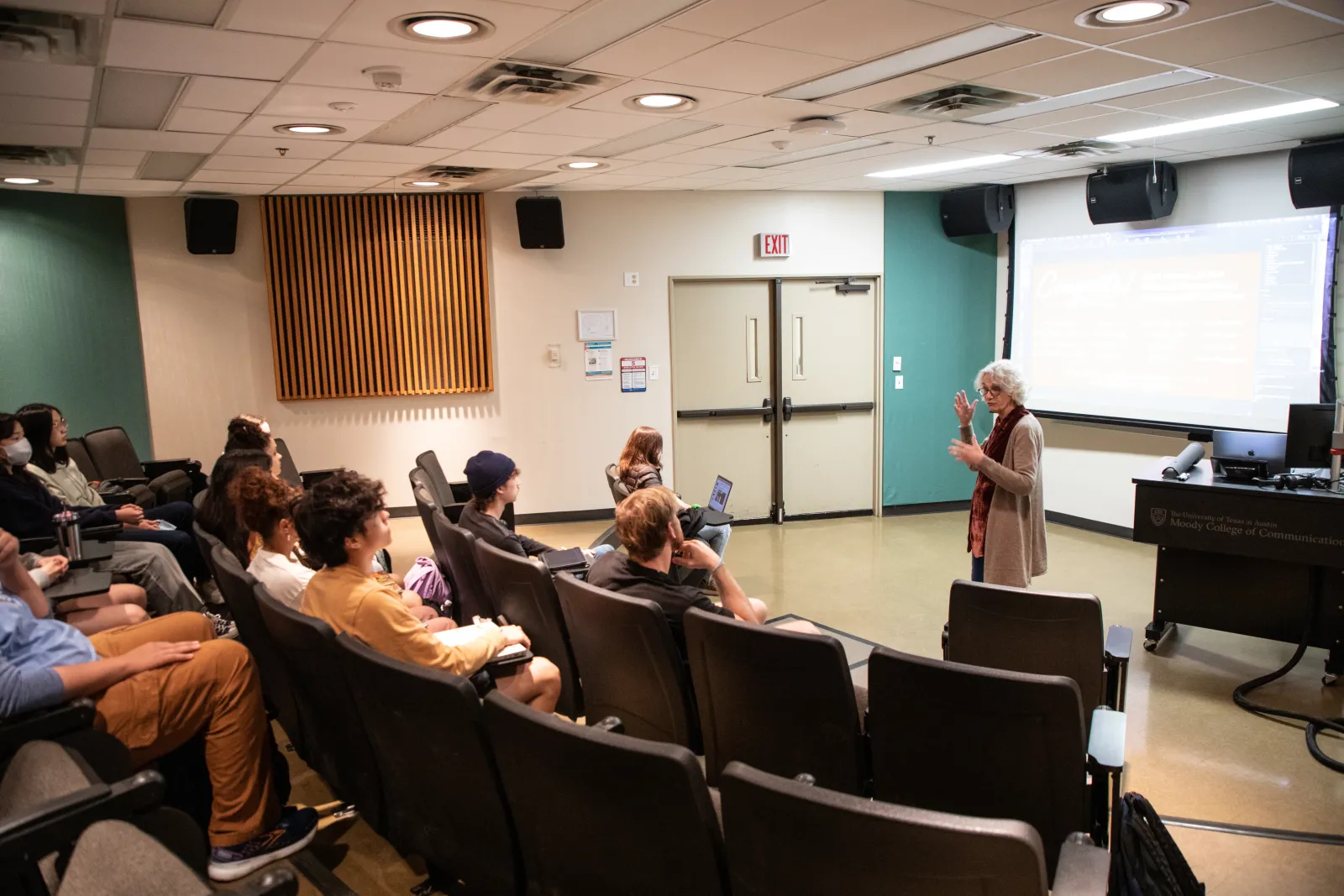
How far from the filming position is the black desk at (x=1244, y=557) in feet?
13.4

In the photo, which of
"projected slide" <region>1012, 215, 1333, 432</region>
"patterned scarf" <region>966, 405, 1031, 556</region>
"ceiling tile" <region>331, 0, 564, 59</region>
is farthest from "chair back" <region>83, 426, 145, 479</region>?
"projected slide" <region>1012, 215, 1333, 432</region>

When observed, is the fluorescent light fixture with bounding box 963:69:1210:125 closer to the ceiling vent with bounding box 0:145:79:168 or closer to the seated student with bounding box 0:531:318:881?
the seated student with bounding box 0:531:318:881

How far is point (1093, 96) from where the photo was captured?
4.17m

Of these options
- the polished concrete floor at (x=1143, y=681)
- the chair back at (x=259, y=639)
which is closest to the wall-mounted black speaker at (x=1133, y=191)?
the polished concrete floor at (x=1143, y=681)

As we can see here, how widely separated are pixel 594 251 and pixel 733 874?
21.4 ft

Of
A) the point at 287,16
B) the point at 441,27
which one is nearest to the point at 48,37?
the point at 287,16

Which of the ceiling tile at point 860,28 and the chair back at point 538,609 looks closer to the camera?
the ceiling tile at point 860,28

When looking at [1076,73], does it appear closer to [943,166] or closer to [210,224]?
[943,166]

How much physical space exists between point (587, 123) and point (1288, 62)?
317 cm

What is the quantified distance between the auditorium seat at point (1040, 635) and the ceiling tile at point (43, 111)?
4265 millimetres

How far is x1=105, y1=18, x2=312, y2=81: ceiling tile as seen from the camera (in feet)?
9.55

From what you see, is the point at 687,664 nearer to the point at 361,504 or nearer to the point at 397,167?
the point at 361,504

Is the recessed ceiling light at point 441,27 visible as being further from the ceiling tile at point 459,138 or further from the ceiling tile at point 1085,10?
the ceiling tile at point 1085,10

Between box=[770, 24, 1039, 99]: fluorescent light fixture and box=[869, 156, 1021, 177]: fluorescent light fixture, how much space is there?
247cm
